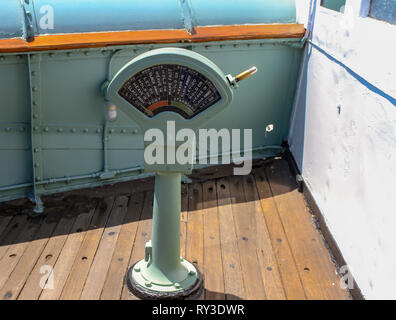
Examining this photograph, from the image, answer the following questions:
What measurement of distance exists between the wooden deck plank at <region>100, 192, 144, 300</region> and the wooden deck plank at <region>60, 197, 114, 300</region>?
0.46 ft

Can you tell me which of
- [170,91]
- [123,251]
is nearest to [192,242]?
[123,251]

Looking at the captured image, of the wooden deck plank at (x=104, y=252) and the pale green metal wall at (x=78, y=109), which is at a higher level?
the pale green metal wall at (x=78, y=109)

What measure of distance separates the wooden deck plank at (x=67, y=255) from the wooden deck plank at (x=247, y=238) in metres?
1.06

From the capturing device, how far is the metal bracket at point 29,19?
3.39 metres

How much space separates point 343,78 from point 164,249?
5.16 ft

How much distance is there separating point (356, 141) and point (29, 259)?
2.10 meters

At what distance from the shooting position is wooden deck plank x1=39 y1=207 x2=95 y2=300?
2779mm

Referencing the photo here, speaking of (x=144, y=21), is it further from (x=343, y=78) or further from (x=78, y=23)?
(x=343, y=78)

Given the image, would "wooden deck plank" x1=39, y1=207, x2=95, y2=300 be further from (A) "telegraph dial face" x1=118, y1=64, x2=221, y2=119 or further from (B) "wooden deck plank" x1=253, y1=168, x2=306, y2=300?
(B) "wooden deck plank" x1=253, y1=168, x2=306, y2=300

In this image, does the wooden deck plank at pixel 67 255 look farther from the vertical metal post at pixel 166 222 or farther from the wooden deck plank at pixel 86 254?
the vertical metal post at pixel 166 222

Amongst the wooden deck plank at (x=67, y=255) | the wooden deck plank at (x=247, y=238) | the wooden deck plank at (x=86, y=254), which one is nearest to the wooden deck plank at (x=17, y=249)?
the wooden deck plank at (x=67, y=255)

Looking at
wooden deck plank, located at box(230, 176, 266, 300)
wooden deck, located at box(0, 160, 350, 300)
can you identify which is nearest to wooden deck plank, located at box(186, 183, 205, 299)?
wooden deck, located at box(0, 160, 350, 300)

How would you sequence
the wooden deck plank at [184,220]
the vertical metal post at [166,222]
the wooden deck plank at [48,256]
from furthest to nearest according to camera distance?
the wooden deck plank at [184,220]
the wooden deck plank at [48,256]
the vertical metal post at [166,222]

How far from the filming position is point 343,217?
3.02 meters
